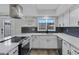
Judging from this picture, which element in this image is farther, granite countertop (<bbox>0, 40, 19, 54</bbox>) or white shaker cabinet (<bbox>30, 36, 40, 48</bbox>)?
white shaker cabinet (<bbox>30, 36, 40, 48</bbox>)

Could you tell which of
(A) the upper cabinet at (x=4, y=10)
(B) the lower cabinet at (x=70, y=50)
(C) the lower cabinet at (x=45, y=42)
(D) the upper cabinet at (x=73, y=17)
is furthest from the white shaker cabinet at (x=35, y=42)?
(B) the lower cabinet at (x=70, y=50)

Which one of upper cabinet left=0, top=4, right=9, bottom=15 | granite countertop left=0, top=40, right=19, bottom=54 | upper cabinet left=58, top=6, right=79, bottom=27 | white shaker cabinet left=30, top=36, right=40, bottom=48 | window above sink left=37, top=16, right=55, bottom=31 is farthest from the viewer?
window above sink left=37, top=16, right=55, bottom=31

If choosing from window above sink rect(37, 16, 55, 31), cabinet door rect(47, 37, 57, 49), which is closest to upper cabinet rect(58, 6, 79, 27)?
cabinet door rect(47, 37, 57, 49)

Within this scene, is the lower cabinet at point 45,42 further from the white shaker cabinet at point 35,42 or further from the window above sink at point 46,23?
the window above sink at point 46,23

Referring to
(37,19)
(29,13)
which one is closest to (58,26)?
(37,19)

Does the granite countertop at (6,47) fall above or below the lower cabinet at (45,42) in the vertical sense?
above

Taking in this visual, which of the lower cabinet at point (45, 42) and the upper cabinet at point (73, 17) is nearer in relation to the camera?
the upper cabinet at point (73, 17)

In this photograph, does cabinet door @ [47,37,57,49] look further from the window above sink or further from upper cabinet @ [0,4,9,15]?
upper cabinet @ [0,4,9,15]

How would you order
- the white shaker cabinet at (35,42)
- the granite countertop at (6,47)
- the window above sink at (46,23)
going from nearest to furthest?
the granite countertop at (6,47)
the white shaker cabinet at (35,42)
the window above sink at (46,23)

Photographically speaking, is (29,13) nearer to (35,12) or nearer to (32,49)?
(35,12)

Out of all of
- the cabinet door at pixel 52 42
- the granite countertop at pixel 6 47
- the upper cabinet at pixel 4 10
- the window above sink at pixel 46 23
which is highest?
the upper cabinet at pixel 4 10

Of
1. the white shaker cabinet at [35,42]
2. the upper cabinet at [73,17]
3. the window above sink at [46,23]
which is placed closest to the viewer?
the upper cabinet at [73,17]

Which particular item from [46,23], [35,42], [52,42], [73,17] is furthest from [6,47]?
[46,23]
